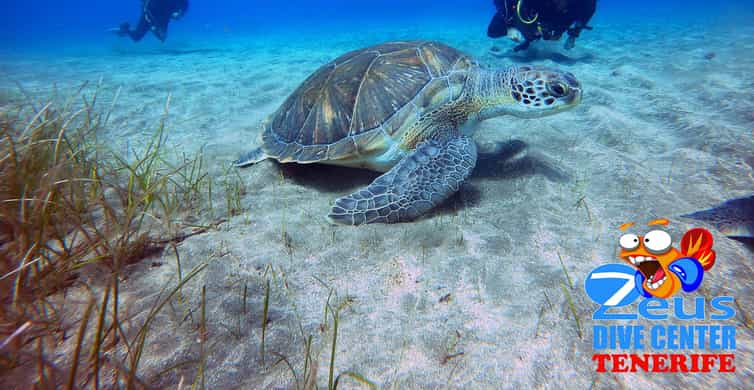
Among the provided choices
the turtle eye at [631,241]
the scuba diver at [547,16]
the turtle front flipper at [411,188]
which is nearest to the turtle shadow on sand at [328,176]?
A: the turtle front flipper at [411,188]

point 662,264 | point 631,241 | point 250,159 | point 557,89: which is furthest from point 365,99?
point 662,264

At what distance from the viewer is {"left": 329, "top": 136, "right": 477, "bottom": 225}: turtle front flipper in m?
2.40

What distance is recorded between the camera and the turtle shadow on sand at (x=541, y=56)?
8.16 metres

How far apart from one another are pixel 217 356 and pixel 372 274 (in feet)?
2.98

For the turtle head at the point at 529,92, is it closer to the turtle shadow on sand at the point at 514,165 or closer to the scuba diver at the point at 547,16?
the turtle shadow on sand at the point at 514,165

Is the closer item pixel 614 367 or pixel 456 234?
pixel 614 367

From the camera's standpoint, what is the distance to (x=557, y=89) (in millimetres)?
2895

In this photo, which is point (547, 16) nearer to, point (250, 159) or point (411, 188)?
point (411, 188)

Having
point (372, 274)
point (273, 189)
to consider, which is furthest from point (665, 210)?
point (273, 189)

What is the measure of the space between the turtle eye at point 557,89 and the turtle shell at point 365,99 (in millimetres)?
874

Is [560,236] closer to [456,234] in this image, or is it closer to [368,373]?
[456,234]

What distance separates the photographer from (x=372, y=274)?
1.87m

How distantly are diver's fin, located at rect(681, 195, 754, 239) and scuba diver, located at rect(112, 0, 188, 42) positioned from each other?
69.2 feet

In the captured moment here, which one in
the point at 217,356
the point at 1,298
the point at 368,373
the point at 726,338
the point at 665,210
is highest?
the point at 1,298
